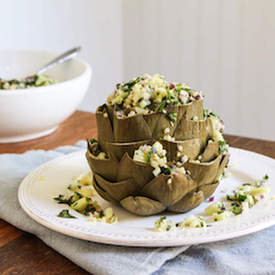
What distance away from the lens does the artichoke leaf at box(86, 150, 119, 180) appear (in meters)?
0.72

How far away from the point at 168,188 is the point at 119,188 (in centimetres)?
8

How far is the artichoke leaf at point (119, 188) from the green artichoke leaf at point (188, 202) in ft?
0.21

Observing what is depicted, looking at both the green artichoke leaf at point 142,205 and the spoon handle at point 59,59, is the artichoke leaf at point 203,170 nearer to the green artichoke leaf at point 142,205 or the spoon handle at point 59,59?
the green artichoke leaf at point 142,205

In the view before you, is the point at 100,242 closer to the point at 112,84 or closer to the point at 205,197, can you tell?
the point at 205,197

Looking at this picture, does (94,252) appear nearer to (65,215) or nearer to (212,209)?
(65,215)

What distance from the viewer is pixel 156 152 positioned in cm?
69

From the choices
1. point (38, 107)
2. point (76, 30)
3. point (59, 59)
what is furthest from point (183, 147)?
point (76, 30)

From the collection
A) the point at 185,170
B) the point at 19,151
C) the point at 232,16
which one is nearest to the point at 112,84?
the point at 232,16

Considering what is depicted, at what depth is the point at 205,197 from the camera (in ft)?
2.42

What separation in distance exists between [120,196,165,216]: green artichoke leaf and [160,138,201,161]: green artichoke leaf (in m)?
0.07

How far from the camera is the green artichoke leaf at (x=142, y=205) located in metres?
0.69

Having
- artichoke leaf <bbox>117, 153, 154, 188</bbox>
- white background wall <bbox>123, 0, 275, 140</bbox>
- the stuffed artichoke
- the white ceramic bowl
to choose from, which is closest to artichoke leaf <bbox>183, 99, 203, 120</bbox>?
the stuffed artichoke

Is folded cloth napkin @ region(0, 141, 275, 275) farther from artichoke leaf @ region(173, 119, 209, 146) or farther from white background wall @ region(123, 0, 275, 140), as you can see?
white background wall @ region(123, 0, 275, 140)

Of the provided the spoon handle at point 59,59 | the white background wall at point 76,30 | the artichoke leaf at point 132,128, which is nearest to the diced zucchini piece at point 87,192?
the artichoke leaf at point 132,128
